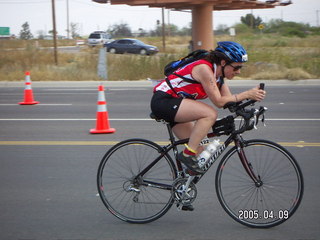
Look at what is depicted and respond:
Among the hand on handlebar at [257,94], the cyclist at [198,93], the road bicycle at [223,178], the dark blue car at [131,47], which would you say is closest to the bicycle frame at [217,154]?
the road bicycle at [223,178]

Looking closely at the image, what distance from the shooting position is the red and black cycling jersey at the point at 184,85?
4647 millimetres

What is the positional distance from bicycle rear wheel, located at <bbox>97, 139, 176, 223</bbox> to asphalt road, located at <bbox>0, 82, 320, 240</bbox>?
15 cm

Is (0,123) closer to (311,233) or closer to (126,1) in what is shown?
(311,233)

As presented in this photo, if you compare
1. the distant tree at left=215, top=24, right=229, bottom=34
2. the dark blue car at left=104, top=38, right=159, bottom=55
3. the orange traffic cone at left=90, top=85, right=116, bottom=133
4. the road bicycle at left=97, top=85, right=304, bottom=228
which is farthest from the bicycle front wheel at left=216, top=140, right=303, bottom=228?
the distant tree at left=215, top=24, right=229, bottom=34

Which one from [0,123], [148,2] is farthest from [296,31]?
[0,123]

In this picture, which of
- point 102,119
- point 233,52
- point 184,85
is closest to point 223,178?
point 184,85

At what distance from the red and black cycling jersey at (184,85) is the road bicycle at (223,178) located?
326 mm

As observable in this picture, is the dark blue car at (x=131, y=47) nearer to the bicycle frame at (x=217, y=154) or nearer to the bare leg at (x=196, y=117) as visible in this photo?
the bicycle frame at (x=217, y=154)

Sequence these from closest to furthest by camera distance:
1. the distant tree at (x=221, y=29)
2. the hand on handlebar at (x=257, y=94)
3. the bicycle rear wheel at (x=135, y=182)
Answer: the hand on handlebar at (x=257, y=94), the bicycle rear wheel at (x=135, y=182), the distant tree at (x=221, y=29)

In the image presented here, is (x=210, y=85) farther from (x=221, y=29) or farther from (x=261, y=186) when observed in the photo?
(x=221, y=29)

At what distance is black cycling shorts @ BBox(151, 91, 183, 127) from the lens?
4.70 meters

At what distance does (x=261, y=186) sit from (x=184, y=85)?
1.15 meters

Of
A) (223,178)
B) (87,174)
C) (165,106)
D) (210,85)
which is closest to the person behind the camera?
(210,85)
